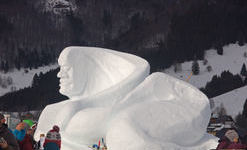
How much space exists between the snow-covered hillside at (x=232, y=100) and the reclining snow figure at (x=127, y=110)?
64.5 m

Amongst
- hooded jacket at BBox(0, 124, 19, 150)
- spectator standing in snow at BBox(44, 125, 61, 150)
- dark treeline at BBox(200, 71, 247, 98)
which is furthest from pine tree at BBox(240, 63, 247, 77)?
hooded jacket at BBox(0, 124, 19, 150)

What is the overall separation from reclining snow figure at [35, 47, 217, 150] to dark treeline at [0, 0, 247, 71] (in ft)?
199

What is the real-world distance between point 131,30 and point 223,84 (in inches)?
767

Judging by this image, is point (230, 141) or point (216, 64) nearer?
point (230, 141)

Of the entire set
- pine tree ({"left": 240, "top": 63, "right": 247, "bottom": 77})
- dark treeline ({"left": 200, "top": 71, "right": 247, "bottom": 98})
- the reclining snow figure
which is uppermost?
the reclining snow figure

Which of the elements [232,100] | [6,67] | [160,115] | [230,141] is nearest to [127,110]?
[160,115]

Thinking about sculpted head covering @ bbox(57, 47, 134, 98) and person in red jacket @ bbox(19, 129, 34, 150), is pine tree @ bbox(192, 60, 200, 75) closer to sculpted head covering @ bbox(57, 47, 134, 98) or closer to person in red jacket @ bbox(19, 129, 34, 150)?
sculpted head covering @ bbox(57, 47, 134, 98)

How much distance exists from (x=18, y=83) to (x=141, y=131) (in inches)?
2945

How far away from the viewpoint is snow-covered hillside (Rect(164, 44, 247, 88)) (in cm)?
8744

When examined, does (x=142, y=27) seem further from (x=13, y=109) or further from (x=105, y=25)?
(x=13, y=109)

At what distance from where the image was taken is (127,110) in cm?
1201

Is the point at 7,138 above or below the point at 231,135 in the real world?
above

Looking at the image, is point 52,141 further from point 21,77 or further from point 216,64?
point 216,64

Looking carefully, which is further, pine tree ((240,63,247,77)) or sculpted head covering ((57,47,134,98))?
pine tree ((240,63,247,77))
